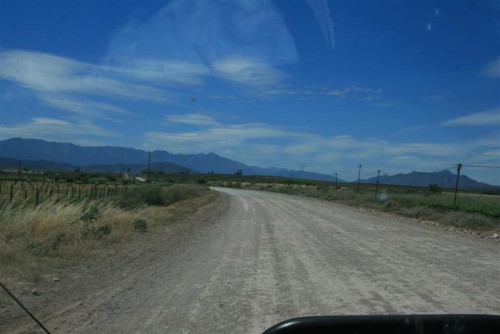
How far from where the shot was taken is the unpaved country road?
6.93 metres

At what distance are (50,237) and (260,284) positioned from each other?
693cm

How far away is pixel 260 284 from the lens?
926cm

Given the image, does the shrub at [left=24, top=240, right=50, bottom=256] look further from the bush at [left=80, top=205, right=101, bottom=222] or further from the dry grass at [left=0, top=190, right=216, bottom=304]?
the bush at [left=80, top=205, right=101, bottom=222]

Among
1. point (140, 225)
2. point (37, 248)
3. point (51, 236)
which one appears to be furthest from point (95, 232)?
point (37, 248)

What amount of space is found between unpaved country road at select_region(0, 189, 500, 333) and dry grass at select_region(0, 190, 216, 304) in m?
0.83

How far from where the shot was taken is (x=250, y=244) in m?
15.3

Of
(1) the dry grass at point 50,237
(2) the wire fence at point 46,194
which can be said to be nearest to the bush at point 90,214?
(1) the dry grass at point 50,237

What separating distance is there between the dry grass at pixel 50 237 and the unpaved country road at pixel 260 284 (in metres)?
0.83

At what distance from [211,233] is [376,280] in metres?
9.70

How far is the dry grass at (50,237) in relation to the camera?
1016 centimetres

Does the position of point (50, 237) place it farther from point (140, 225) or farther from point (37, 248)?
point (140, 225)

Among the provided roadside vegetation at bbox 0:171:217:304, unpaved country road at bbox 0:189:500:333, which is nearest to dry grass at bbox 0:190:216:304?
roadside vegetation at bbox 0:171:217:304

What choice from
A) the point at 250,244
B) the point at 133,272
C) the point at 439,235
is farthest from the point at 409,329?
the point at 439,235

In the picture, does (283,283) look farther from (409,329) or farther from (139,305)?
(409,329)
